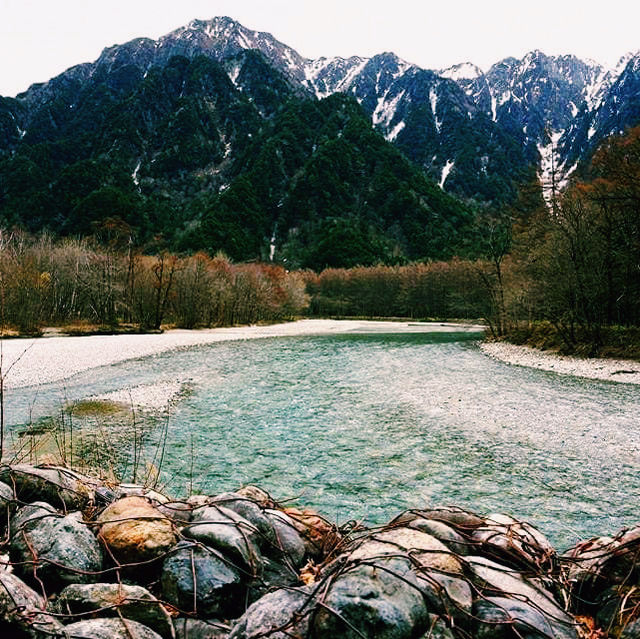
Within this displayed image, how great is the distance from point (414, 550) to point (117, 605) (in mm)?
2254

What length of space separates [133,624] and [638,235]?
122ft

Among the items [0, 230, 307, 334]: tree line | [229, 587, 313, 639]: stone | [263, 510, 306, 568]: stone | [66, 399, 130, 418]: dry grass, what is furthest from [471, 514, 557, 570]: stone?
[0, 230, 307, 334]: tree line

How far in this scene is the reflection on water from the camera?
926 centimetres

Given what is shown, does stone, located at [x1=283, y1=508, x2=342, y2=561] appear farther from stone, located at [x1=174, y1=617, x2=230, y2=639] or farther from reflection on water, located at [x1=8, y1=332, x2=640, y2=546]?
reflection on water, located at [x1=8, y1=332, x2=640, y2=546]

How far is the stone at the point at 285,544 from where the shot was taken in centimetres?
493

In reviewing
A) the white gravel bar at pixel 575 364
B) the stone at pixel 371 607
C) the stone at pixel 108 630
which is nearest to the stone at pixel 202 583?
the stone at pixel 108 630

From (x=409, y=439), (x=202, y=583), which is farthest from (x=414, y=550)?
(x=409, y=439)

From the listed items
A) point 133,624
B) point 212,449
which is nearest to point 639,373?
point 212,449

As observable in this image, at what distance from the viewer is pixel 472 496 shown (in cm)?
938

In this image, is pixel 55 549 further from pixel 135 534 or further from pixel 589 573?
pixel 589 573

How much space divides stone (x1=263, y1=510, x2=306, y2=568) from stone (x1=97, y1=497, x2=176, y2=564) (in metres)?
1.02

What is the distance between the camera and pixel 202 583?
4.05 meters

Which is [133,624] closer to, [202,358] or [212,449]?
[212,449]

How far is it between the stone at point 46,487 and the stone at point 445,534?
364cm
